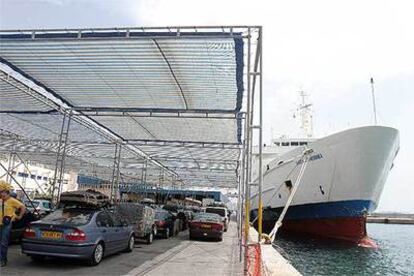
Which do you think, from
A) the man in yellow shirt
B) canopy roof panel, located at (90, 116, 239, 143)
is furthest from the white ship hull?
the man in yellow shirt

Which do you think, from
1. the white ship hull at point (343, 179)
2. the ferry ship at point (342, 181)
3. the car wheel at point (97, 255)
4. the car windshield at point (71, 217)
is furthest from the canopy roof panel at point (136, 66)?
the white ship hull at point (343, 179)

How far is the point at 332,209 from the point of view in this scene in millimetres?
22234

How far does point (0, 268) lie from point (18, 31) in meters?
5.49

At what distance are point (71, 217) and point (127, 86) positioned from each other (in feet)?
17.1

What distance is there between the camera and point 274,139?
1388 inches

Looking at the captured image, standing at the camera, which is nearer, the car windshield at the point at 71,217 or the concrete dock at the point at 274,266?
the car windshield at the point at 71,217

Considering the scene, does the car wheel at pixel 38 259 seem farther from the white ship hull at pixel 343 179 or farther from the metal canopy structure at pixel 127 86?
the white ship hull at pixel 343 179

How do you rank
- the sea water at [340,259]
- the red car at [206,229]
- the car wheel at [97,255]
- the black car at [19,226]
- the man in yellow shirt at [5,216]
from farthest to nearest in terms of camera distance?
the red car at [206,229] < the sea water at [340,259] < the black car at [19,226] < the car wheel at [97,255] < the man in yellow shirt at [5,216]

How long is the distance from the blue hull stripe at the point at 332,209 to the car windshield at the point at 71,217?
1601 cm

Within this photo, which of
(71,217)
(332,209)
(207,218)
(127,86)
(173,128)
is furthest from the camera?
(332,209)

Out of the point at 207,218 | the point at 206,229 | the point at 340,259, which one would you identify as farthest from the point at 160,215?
the point at 340,259

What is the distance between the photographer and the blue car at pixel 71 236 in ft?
28.2

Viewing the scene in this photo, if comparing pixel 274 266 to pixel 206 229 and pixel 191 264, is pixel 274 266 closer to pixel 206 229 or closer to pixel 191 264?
pixel 191 264

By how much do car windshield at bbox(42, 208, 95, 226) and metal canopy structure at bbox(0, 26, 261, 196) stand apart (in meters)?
4.18
